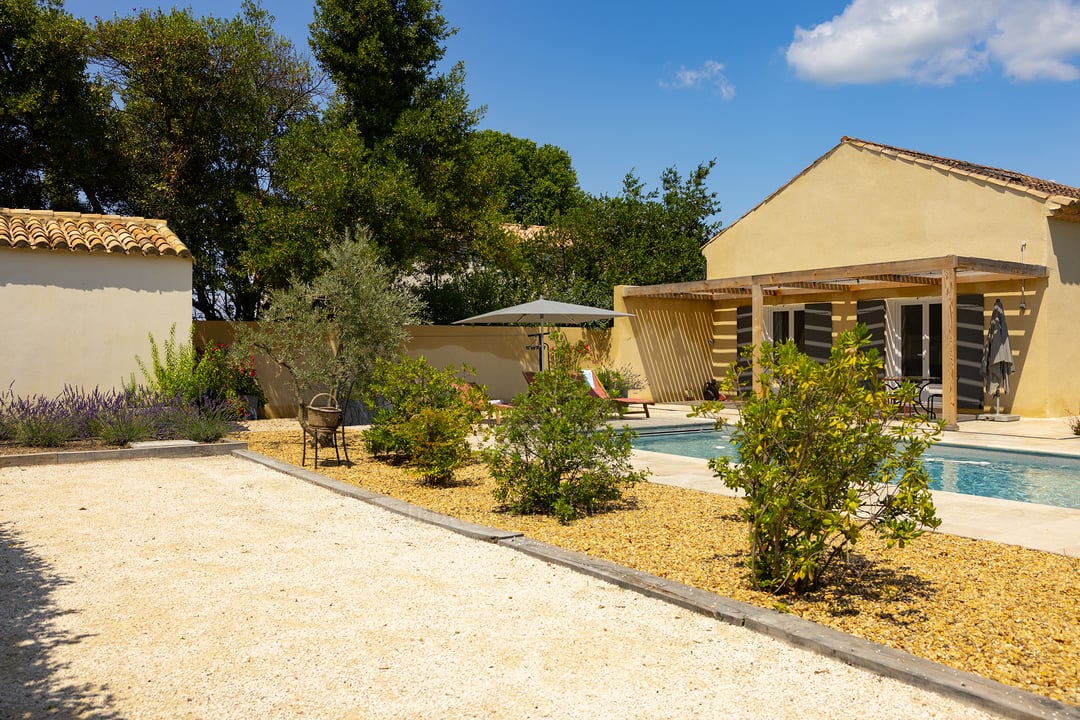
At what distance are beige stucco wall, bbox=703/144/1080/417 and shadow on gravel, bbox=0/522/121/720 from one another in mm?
15868

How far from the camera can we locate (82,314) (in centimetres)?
1267

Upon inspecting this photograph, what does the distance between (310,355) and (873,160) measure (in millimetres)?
12826

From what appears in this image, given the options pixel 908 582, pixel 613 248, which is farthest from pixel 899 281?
pixel 908 582

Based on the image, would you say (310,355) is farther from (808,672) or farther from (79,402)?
(808,672)

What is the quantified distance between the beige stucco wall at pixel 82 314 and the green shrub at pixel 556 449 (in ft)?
28.1

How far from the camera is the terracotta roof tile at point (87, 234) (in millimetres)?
12398

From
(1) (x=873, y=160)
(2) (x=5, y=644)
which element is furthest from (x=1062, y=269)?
(2) (x=5, y=644)

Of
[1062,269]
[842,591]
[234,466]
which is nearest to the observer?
[842,591]

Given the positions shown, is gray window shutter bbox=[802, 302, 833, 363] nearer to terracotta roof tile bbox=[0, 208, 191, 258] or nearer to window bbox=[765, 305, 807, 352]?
window bbox=[765, 305, 807, 352]

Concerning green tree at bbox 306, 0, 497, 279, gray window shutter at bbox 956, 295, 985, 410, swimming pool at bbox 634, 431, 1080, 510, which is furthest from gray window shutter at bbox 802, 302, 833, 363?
green tree at bbox 306, 0, 497, 279

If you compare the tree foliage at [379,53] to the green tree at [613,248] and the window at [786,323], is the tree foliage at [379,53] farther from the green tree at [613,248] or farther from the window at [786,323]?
the window at [786,323]

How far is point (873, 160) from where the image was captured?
17.5 m

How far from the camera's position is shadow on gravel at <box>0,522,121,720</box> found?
324 centimetres

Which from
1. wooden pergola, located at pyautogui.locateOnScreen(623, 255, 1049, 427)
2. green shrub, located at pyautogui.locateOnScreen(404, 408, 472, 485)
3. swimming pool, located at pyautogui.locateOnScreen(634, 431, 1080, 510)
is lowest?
swimming pool, located at pyautogui.locateOnScreen(634, 431, 1080, 510)
